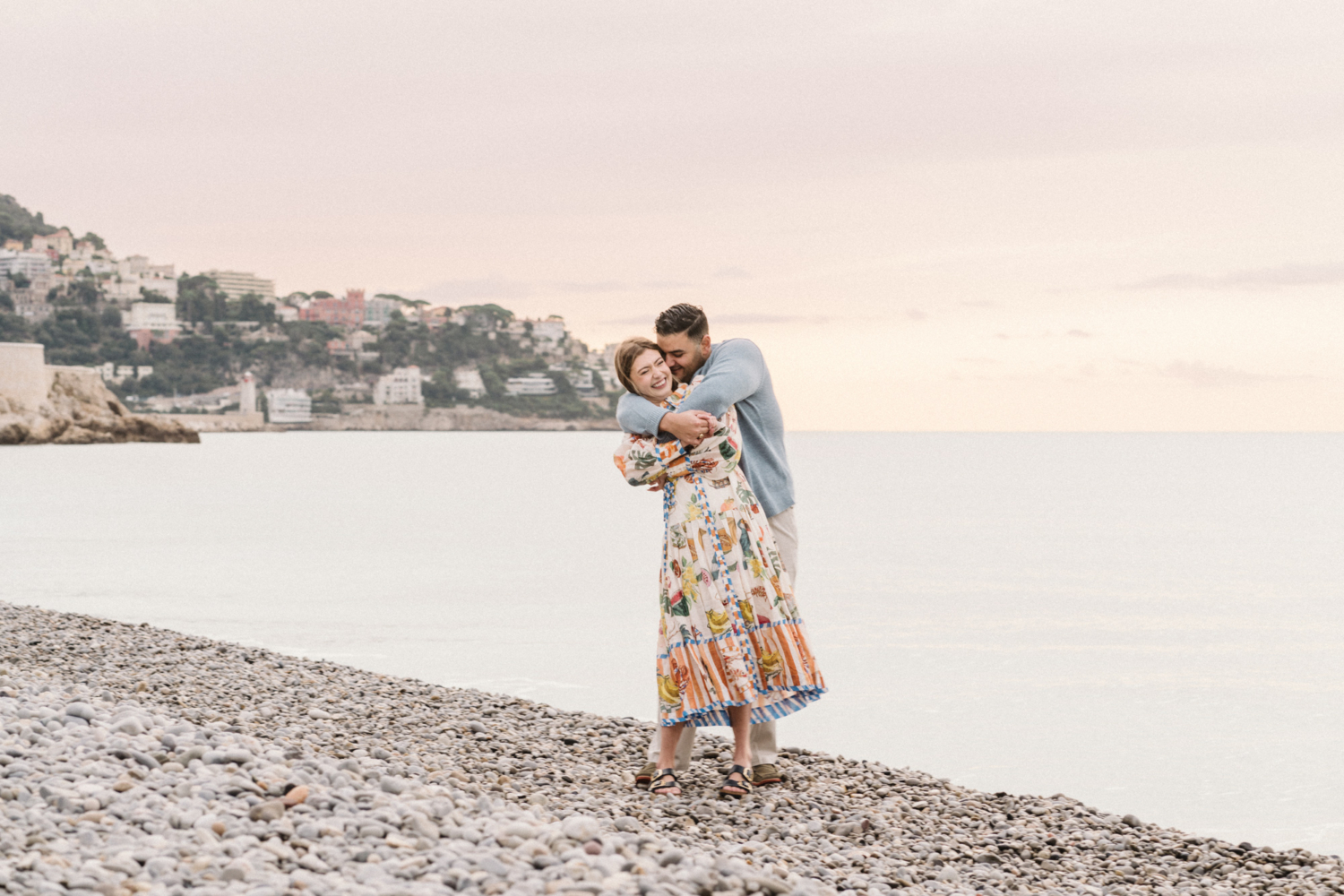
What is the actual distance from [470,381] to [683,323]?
160560 millimetres

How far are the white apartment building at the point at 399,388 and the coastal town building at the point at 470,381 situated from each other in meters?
4.99

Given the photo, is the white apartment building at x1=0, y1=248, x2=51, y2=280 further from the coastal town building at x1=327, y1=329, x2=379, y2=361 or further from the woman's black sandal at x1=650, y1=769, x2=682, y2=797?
the woman's black sandal at x1=650, y1=769, x2=682, y2=797

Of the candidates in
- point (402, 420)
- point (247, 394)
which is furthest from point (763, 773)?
point (402, 420)

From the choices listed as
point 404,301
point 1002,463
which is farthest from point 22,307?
point 1002,463

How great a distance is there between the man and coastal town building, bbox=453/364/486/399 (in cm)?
15849

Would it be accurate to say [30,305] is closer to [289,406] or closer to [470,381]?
[289,406]

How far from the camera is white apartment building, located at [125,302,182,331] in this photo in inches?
5546

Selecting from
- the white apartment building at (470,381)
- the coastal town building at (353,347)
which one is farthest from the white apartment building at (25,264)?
the white apartment building at (470,381)

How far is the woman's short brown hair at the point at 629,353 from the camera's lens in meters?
4.92

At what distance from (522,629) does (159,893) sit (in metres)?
10.4

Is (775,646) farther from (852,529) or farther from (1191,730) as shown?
(852,529)

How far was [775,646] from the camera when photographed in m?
5.00

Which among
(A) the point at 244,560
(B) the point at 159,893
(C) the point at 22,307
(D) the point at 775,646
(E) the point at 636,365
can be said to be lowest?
(A) the point at 244,560

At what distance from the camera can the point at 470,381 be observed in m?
163
